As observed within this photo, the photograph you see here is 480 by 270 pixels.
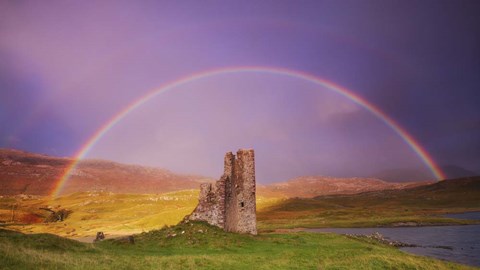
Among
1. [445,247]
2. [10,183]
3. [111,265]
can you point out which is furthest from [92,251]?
[10,183]

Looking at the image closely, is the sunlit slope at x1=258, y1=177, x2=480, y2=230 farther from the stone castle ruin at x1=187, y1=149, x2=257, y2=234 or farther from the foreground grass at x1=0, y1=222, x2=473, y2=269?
the foreground grass at x1=0, y1=222, x2=473, y2=269

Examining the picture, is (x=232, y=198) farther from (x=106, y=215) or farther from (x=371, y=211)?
(x=371, y=211)

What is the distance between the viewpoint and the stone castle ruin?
113ft

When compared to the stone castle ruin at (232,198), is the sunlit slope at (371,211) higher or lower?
lower

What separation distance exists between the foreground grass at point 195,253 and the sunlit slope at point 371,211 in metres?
35.0

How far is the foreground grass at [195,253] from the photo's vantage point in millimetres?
16828

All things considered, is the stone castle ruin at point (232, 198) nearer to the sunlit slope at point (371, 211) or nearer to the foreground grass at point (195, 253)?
the foreground grass at point (195, 253)

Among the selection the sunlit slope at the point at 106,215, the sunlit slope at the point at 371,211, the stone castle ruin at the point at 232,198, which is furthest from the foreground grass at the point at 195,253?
the sunlit slope at the point at 371,211

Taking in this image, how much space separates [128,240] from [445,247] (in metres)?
40.2

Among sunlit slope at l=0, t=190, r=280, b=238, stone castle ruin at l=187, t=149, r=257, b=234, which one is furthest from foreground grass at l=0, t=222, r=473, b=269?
sunlit slope at l=0, t=190, r=280, b=238

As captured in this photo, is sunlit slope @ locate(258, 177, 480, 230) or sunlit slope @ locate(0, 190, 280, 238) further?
sunlit slope @ locate(258, 177, 480, 230)

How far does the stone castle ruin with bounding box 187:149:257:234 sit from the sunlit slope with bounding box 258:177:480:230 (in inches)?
Result: 1107

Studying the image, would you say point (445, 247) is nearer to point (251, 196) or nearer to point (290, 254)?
point (251, 196)

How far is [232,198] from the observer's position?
123 feet
